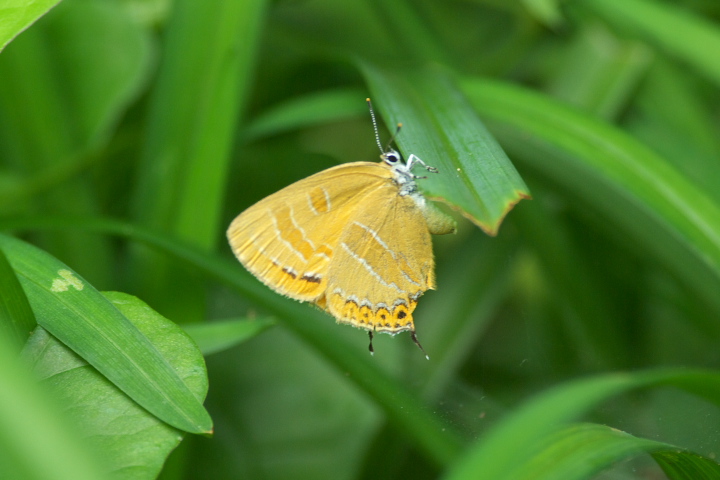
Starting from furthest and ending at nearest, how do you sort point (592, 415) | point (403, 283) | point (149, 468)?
point (592, 415) < point (403, 283) < point (149, 468)

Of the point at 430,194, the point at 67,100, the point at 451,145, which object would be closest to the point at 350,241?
the point at 451,145

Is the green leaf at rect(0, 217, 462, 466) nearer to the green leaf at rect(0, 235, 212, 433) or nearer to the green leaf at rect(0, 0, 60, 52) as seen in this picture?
the green leaf at rect(0, 235, 212, 433)

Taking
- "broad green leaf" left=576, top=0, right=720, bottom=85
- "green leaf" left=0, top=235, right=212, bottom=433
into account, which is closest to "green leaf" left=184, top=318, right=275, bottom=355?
"green leaf" left=0, top=235, right=212, bottom=433

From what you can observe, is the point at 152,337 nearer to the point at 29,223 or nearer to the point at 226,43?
the point at 29,223

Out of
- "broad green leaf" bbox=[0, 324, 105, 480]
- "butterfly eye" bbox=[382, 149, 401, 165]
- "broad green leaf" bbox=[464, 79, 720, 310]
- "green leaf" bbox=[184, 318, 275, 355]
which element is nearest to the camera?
"broad green leaf" bbox=[0, 324, 105, 480]

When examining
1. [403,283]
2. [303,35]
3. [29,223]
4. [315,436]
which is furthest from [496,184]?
[303,35]

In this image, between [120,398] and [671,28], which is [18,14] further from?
[671,28]
